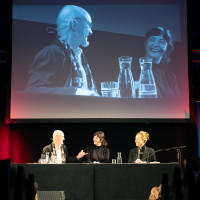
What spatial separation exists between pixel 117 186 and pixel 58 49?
278 cm

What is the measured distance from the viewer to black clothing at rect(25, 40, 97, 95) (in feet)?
21.7

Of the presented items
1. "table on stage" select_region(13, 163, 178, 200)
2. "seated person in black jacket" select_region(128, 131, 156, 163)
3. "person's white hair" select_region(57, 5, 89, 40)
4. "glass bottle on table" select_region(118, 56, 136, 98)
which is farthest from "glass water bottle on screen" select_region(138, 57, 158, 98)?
"table on stage" select_region(13, 163, 178, 200)

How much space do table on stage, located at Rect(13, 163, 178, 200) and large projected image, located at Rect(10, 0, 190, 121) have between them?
5.47 feet

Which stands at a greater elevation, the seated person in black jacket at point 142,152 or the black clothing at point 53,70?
the black clothing at point 53,70

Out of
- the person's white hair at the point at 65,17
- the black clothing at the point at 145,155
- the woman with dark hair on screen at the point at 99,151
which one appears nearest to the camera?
the black clothing at the point at 145,155

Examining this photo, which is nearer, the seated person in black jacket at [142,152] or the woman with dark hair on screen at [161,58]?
the seated person in black jacket at [142,152]

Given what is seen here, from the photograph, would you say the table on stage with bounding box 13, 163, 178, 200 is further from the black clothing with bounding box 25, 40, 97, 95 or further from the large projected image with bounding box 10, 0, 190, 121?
the black clothing with bounding box 25, 40, 97, 95

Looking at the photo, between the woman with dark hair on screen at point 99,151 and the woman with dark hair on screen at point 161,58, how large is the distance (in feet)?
4.39

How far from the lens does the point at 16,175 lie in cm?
355

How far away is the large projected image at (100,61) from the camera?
658cm

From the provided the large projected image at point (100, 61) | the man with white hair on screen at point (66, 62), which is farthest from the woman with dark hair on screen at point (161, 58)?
the man with white hair on screen at point (66, 62)

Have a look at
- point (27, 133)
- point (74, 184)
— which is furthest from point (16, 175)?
point (27, 133)

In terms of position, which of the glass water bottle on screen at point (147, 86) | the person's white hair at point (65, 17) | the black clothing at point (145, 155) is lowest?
the black clothing at point (145, 155)

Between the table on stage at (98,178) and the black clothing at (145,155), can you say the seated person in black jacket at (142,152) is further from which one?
the table on stage at (98,178)
